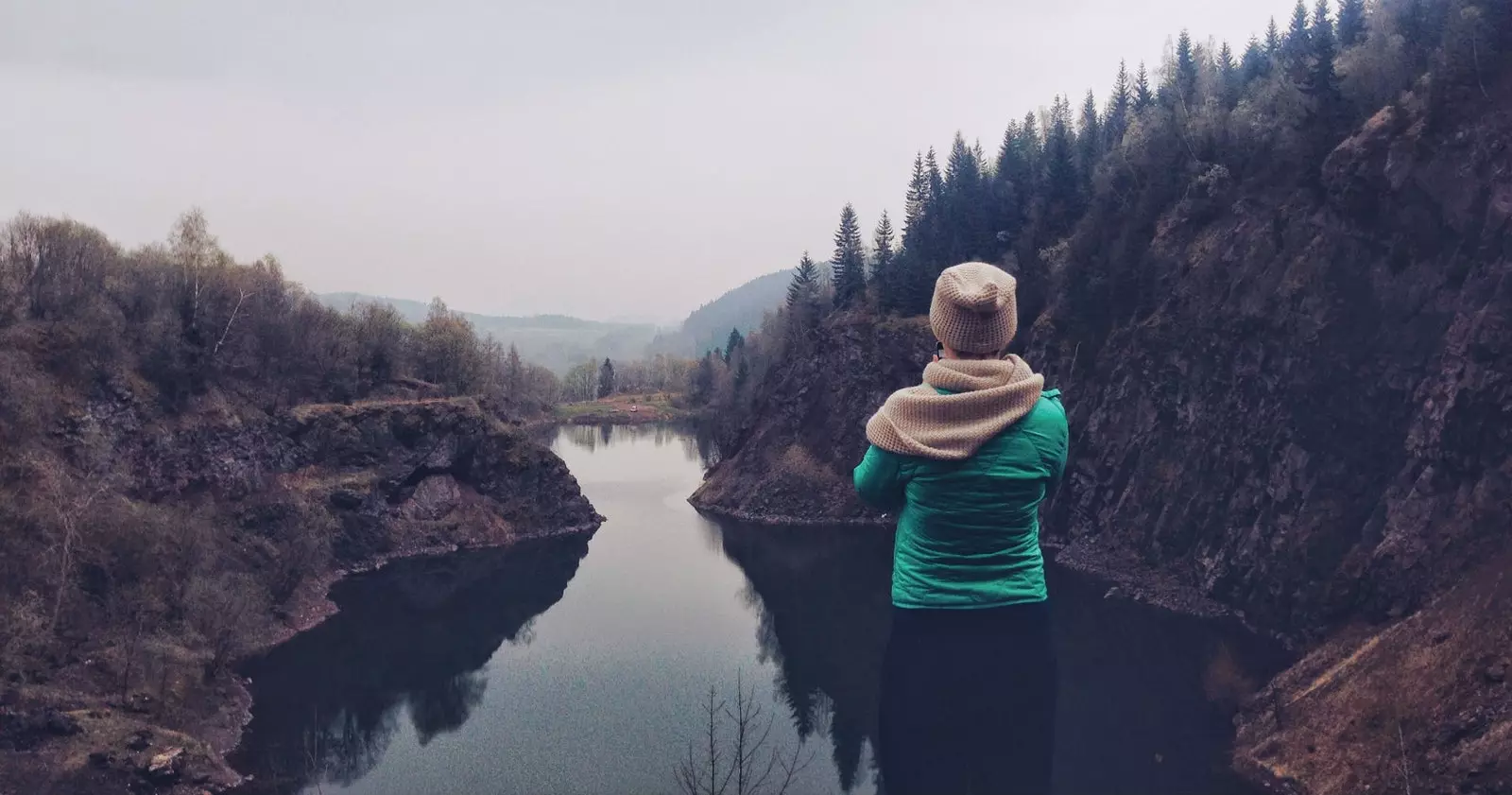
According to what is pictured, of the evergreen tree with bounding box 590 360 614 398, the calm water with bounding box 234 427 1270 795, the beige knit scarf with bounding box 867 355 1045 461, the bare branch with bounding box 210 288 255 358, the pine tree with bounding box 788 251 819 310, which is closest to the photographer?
the beige knit scarf with bounding box 867 355 1045 461

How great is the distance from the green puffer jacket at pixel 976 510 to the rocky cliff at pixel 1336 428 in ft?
61.7

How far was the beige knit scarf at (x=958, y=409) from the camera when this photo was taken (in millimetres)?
3807

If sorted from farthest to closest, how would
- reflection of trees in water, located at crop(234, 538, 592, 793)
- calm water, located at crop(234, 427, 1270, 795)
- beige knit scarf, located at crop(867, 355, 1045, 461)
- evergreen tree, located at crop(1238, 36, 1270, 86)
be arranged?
1. evergreen tree, located at crop(1238, 36, 1270, 86)
2. reflection of trees in water, located at crop(234, 538, 592, 793)
3. calm water, located at crop(234, 427, 1270, 795)
4. beige knit scarf, located at crop(867, 355, 1045, 461)

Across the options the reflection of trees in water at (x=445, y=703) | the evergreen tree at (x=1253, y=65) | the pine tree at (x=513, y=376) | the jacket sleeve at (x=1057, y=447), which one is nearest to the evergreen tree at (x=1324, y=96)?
the evergreen tree at (x=1253, y=65)

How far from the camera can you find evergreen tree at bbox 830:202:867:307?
62.7 metres

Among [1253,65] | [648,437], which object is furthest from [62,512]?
[648,437]

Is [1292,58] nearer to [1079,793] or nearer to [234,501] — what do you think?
[1079,793]

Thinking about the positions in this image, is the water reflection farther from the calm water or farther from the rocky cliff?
the rocky cliff

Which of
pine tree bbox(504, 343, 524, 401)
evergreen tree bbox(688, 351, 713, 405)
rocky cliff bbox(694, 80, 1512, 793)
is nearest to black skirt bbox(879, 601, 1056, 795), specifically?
rocky cliff bbox(694, 80, 1512, 793)

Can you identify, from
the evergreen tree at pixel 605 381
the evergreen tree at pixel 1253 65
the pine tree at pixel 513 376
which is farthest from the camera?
the evergreen tree at pixel 605 381

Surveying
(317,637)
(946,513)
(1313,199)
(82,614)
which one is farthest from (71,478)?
(1313,199)

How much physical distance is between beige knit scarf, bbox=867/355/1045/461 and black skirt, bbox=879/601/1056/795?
78 cm

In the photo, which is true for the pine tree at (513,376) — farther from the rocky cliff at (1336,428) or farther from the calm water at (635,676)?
the rocky cliff at (1336,428)

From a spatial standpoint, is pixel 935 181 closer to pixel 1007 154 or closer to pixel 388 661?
pixel 1007 154
